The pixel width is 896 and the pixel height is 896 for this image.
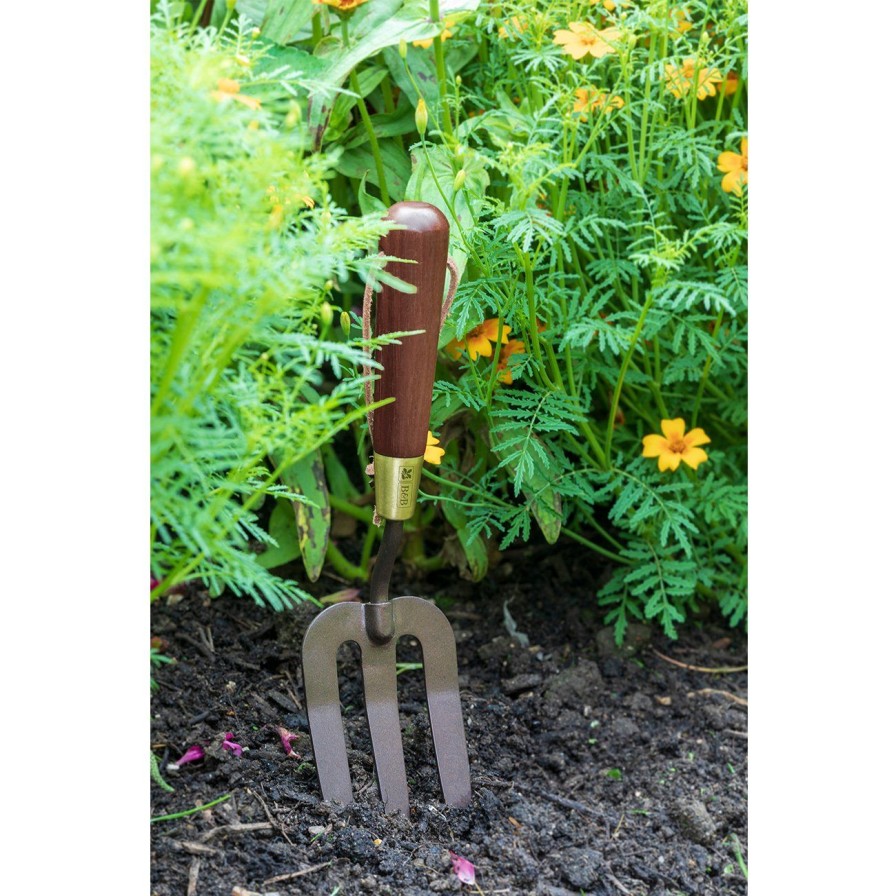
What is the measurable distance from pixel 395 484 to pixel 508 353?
324mm

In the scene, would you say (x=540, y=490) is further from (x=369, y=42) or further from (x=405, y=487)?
(x=369, y=42)

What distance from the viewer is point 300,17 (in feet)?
4.27

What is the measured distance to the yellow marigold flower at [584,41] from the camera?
1104 millimetres

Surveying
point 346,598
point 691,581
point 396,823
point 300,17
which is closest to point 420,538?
point 346,598

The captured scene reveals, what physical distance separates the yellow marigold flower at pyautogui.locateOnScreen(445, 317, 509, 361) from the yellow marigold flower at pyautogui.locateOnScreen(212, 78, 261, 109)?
1.70 feet

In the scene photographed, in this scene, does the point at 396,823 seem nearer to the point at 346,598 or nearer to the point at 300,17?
the point at 346,598

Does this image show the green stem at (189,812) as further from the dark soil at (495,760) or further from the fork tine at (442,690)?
the fork tine at (442,690)

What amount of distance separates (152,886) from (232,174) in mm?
582

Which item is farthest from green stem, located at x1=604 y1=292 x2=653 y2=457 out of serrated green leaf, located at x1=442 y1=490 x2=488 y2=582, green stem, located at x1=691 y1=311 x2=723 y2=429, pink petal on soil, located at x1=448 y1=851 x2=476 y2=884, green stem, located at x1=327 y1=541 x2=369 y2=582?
pink petal on soil, located at x1=448 y1=851 x2=476 y2=884

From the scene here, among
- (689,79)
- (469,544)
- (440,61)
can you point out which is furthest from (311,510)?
(689,79)

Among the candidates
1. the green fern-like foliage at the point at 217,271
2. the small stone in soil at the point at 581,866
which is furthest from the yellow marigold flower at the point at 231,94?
the small stone in soil at the point at 581,866

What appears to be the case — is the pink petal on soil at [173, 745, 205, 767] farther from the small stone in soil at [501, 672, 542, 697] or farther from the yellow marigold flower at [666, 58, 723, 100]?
the yellow marigold flower at [666, 58, 723, 100]

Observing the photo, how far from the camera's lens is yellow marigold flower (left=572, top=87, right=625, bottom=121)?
3.77 feet

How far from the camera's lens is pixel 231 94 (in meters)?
0.70
